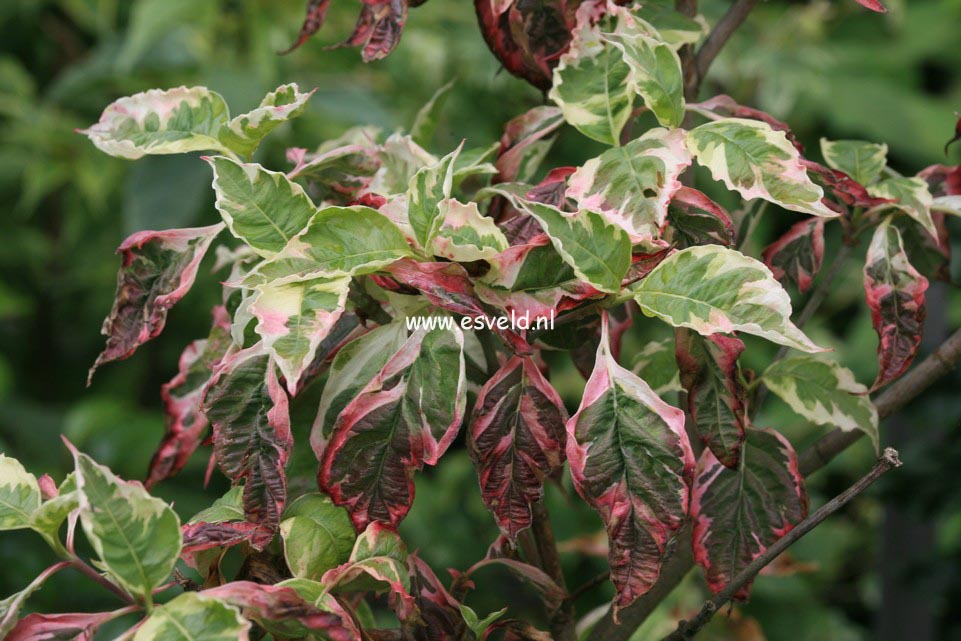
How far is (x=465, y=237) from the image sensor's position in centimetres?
50

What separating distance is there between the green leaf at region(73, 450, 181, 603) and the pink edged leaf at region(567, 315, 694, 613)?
0.19m

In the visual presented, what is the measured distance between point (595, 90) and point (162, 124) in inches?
9.7

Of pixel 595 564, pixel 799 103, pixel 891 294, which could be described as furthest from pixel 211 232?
pixel 799 103

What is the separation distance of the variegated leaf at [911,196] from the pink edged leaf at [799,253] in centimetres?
5

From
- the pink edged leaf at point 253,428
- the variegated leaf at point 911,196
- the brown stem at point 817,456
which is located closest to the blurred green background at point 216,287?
the brown stem at point 817,456

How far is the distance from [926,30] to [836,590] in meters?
1.65

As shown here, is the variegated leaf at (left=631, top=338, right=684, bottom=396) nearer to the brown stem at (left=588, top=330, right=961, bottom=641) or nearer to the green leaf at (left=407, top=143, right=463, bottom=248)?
the brown stem at (left=588, top=330, right=961, bottom=641)

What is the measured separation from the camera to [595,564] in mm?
1656

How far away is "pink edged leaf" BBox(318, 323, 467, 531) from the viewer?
0.51 metres

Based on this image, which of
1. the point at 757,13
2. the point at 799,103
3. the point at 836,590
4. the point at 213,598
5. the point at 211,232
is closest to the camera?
the point at 213,598

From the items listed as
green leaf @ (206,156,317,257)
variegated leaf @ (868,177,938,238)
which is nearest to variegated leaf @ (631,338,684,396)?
variegated leaf @ (868,177,938,238)

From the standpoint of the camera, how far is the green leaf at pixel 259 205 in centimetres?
51

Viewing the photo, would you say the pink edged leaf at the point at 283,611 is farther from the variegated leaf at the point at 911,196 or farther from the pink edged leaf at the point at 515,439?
the variegated leaf at the point at 911,196

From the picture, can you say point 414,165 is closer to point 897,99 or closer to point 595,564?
point 595,564
